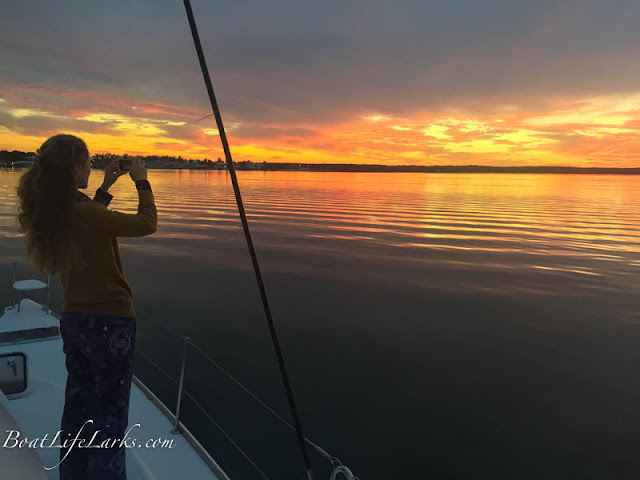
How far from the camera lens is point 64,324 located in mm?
2344

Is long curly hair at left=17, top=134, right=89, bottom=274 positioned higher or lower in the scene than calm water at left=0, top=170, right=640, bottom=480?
higher

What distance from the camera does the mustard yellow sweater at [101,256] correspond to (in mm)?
2182

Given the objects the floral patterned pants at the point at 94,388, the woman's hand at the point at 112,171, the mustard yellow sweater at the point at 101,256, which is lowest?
the floral patterned pants at the point at 94,388

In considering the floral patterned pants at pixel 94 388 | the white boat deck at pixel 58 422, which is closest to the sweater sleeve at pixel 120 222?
the floral patterned pants at pixel 94 388

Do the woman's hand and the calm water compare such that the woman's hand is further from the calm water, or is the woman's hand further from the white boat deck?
the white boat deck

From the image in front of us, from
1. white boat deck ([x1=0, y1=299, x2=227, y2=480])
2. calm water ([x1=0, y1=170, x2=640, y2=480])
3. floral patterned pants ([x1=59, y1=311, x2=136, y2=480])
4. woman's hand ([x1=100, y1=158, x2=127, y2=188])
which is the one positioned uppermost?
woman's hand ([x1=100, y1=158, x2=127, y2=188])

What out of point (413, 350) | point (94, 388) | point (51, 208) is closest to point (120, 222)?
point (51, 208)

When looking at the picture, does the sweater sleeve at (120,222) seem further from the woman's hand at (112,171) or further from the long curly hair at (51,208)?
the woman's hand at (112,171)

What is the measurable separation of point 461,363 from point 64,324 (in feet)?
26.7

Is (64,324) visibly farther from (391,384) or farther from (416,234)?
(416,234)

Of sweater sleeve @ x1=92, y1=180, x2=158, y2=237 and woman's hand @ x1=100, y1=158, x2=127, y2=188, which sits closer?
sweater sleeve @ x1=92, y1=180, x2=158, y2=237

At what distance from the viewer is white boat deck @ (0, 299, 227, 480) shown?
127 inches

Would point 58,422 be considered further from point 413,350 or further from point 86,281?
point 413,350

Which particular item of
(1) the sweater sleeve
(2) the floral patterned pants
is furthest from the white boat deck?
(1) the sweater sleeve
